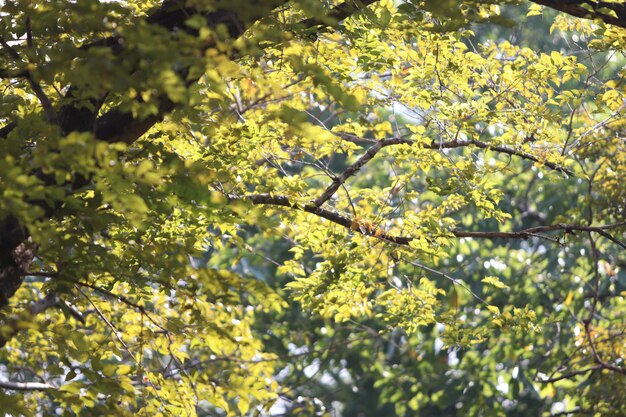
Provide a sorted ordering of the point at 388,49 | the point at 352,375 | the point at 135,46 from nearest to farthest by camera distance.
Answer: the point at 135,46 → the point at 388,49 → the point at 352,375

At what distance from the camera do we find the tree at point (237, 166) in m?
2.89

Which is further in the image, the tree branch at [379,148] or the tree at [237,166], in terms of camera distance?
the tree branch at [379,148]

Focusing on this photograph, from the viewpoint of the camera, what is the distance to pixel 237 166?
4.72 meters

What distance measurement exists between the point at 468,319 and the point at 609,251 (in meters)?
1.89

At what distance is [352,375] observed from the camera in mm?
13344

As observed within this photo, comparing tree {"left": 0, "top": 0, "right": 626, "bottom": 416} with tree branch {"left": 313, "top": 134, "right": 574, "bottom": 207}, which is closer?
tree {"left": 0, "top": 0, "right": 626, "bottom": 416}

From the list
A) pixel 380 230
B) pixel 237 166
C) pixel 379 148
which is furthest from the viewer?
pixel 379 148

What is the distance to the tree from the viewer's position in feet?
9.47

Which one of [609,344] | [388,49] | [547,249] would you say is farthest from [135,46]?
[547,249]

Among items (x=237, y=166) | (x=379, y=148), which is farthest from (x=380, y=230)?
(x=237, y=166)

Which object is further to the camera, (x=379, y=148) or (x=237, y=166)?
(x=379, y=148)

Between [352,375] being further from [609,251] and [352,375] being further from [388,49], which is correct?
[388,49]

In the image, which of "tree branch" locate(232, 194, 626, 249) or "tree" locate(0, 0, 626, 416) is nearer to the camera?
"tree" locate(0, 0, 626, 416)

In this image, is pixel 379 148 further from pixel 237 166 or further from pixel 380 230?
pixel 237 166
